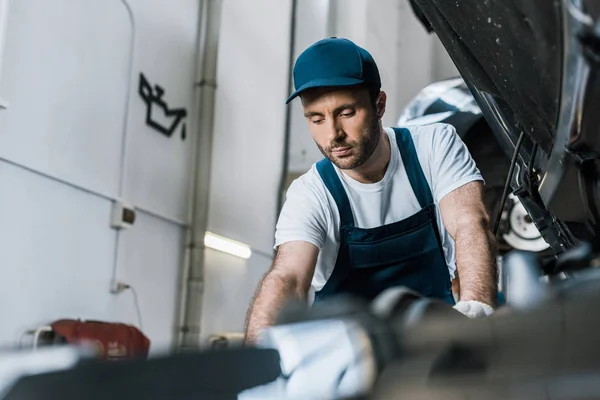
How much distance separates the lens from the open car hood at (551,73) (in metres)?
0.66

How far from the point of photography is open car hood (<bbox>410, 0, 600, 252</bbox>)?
656mm

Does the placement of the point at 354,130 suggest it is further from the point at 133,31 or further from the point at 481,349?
the point at 133,31

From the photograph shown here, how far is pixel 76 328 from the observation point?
2.67m

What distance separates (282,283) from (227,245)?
8.61ft

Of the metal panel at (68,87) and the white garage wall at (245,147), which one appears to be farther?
the white garage wall at (245,147)

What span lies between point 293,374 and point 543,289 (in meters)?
0.22

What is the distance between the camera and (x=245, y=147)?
14.0ft

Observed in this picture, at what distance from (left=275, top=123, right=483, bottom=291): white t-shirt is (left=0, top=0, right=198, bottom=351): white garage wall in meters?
1.41

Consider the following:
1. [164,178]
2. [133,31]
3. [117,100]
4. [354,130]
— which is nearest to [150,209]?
[164,178]

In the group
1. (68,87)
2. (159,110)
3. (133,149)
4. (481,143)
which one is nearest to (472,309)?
(481,143)

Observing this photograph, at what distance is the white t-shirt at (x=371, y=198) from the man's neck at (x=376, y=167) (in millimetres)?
12

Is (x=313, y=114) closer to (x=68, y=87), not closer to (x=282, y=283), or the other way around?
(x=282, y=283)

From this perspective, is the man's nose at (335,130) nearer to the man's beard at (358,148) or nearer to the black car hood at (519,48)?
the man's beard at (358,148)

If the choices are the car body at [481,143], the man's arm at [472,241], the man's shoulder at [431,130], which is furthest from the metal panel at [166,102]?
the man's arm at [472,241]
